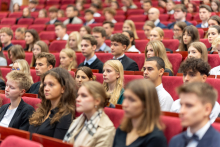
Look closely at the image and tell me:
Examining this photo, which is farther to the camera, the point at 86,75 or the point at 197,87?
the point at 86,75

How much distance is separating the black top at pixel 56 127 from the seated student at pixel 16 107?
0.10 metres

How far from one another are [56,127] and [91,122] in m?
0.14

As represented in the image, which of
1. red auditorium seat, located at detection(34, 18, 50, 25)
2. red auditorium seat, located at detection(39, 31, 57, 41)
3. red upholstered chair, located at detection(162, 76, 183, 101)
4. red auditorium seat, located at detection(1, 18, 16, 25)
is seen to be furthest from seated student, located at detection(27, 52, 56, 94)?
red auditorium seat, located at detection(1, 18, 16, 25)

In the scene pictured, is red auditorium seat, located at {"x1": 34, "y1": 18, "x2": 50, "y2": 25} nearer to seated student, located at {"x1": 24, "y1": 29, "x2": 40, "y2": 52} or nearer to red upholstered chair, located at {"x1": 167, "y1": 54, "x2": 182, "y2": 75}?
seated student, located at {"x1": 24, "y1": 29, "x2": 40, "y2": 52}

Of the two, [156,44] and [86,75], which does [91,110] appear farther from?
[156,44]

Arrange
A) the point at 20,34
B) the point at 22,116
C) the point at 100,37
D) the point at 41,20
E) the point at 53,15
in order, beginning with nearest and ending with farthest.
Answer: the point at 22,116 → the point at 100,37 → the point at 20,34 → the point at 53,15 → the point at 41,20

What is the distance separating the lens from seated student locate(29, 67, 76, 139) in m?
0.78

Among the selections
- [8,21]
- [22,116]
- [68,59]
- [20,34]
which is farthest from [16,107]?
[8,21]

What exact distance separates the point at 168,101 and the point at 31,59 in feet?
3.10

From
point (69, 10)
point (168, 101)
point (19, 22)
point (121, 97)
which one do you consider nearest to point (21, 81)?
point (121, 97)

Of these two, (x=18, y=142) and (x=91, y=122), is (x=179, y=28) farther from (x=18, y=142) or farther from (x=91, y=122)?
(x=18, y=142)

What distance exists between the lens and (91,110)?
2.28ft

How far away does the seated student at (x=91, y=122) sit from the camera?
66 cm

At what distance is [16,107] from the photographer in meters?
0.92
